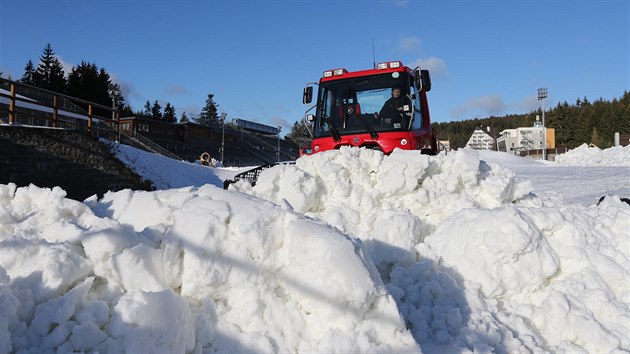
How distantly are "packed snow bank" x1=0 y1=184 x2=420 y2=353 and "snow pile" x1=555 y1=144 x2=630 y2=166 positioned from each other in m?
30.7

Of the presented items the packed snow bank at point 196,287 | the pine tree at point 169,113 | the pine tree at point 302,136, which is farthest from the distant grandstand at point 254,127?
the packed snow bank at point 196,287

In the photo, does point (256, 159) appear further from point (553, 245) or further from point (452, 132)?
point (452, 132)

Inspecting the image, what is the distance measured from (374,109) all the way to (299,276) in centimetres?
572

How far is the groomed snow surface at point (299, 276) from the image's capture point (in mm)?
2463

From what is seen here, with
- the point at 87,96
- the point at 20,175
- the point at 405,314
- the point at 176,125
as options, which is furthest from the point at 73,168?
the point at 87,96

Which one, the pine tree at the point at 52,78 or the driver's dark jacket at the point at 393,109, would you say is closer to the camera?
the driver's dark jacket at the point at 393,109

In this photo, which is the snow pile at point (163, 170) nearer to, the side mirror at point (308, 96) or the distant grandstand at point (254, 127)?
the side mirror at point (308, 96)

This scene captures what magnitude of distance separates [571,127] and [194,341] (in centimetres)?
10970

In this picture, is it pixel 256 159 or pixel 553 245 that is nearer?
pixel 553 245

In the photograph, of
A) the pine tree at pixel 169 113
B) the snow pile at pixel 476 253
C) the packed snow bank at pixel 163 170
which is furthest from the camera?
the pine tree at pixel 169 113

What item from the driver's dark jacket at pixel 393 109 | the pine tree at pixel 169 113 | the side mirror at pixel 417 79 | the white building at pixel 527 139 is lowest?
the driver's dark jacket at pixel 393 109

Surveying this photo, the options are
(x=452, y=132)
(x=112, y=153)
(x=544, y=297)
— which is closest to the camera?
(x=544, y=297)

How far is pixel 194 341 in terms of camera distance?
8.43ft

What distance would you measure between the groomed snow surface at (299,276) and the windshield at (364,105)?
2713mm
